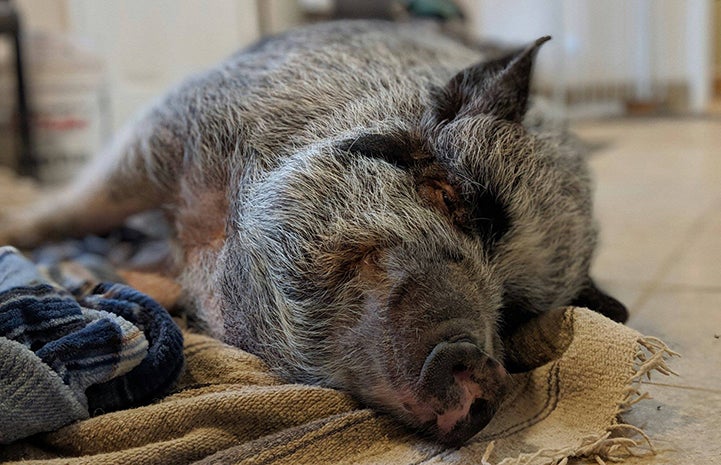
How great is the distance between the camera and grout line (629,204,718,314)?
1825 millimetres

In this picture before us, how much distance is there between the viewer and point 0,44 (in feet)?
14.4

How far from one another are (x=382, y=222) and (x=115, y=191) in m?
0.97

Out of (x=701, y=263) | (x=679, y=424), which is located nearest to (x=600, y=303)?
(x=679, y=424)

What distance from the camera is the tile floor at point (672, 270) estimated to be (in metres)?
1.18

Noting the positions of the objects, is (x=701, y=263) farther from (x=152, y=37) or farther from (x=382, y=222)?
(x=152, y=37)

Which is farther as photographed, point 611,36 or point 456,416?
point 611,36

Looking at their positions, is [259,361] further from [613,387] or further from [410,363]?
[613,387]

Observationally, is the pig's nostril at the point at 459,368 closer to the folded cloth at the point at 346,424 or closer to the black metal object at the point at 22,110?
the folded cloth at the point at 346,424

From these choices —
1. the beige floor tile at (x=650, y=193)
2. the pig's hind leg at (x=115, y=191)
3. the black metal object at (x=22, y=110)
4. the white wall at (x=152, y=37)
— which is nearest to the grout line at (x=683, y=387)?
the beige floor tile at (x=650, y=193)

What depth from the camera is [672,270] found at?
2062 mm

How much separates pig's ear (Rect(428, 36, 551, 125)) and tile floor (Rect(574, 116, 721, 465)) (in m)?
0.51

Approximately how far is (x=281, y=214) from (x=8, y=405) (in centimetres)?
51

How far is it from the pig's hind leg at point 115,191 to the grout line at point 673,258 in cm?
108

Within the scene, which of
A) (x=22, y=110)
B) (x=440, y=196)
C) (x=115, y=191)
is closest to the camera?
(x=440, y=196)
